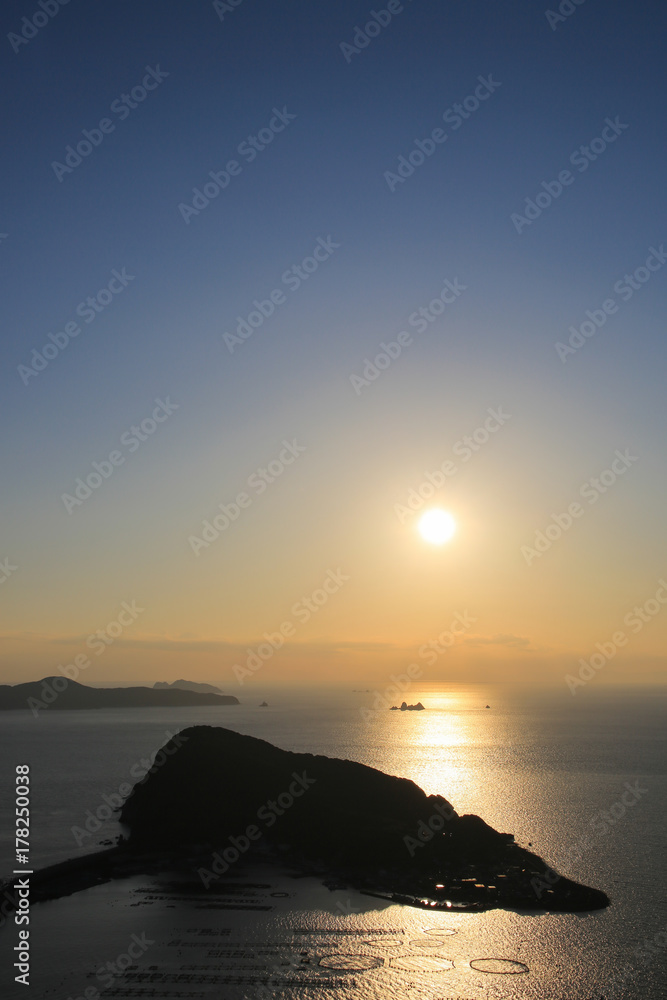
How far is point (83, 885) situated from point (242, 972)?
53.5 ft

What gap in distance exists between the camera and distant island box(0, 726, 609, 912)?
38250 mm

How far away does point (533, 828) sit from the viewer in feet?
186

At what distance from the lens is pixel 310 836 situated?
4641cm

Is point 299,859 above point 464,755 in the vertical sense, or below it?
below

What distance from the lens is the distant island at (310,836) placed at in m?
38.2

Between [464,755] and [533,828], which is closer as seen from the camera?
[533,828]

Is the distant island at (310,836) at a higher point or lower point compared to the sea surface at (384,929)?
higher

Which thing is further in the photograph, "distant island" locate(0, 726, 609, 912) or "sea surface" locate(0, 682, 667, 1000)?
"distant island" locate(0, 726, 609, 912)

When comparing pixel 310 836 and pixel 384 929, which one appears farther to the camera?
pixel 310 836

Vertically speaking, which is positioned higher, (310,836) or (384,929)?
(310,836)

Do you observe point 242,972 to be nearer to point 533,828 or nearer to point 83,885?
point 83,885

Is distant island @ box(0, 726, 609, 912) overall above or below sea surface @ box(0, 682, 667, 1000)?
above

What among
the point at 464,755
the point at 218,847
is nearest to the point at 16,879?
the point at 218,847

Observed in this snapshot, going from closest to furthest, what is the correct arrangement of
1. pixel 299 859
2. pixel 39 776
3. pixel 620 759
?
pixel 299 859 < pixel 39 776 < pixel 620 759
